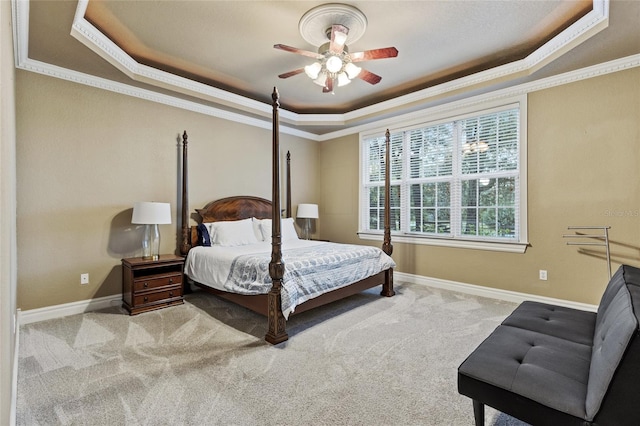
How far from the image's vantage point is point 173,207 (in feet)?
Result: 14.1

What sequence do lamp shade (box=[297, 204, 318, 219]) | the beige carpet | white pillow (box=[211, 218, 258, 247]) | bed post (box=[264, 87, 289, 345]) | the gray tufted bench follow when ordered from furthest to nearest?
lamp shade (box=[297, 204, 318, 219])
white pillow (box=[211, 218, 258, 247])
bed post (box=[264, 87, 289, 345])
the beige carpet
the gray tufted bench

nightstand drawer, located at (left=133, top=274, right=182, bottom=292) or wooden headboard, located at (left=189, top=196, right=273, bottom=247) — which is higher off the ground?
wooden headboard, located at (left=189, top=196, right=273, bottom=247)

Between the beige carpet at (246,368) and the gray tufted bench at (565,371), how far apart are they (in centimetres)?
46

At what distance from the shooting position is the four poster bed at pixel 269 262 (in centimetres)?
286

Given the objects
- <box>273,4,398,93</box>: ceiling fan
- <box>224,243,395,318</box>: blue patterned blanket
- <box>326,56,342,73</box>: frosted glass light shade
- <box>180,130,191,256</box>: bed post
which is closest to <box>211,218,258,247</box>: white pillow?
<box>180,130,191,256</box>: bed post

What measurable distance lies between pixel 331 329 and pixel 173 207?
8.98 feet

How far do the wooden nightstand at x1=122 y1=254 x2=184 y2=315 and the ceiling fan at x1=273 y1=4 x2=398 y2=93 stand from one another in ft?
8.87

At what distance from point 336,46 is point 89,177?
10.1 ft

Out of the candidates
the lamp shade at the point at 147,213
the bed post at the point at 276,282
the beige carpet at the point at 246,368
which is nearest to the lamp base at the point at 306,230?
the beige carpet at the point at 246,368

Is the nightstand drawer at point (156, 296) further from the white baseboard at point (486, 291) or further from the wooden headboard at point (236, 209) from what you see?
the white baseboard at point (486, 291)

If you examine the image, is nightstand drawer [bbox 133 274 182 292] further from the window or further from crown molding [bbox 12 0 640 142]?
the window

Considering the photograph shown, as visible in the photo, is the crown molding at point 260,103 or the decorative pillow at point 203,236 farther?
the decorative pillow at point 203,236

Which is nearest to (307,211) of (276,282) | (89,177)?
(276,282)

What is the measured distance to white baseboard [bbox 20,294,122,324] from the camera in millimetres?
3195
